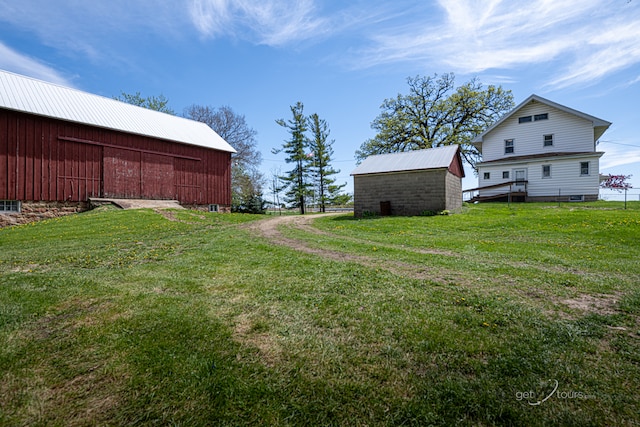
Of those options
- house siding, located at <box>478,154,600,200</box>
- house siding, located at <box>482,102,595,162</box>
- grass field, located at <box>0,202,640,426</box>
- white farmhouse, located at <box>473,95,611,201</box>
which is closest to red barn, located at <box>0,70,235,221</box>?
grass field, located at <box>0,202,640,426</box>

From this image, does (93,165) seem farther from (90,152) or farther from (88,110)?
(88,110)

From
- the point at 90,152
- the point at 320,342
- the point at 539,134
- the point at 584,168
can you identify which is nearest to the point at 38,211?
the point at 90,152

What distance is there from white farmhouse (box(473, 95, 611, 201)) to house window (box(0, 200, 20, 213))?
107 feet

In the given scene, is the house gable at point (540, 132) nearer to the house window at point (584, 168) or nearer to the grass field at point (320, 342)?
the house window at point (584, 168)

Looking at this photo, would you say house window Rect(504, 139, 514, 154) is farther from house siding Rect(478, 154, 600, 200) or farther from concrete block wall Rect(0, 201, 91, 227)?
concrete block wall Rect(0, 201, 91, 227)

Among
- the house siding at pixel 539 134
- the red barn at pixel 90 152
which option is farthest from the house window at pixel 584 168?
the red barn at pixel 90 152

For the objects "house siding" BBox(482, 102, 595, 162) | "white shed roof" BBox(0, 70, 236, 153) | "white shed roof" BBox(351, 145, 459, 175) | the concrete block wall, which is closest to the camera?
the concrete block wall

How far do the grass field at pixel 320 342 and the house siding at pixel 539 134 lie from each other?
72.5ft

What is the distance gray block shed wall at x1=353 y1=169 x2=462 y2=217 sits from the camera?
58.3ft

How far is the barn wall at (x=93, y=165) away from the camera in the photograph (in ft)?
53.8

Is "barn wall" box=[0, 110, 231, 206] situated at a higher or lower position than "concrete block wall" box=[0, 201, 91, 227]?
higher

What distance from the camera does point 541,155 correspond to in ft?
78.1

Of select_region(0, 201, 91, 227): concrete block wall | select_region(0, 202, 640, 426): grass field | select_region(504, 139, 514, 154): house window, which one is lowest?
select_region(0, 202, 640, 426): grass field

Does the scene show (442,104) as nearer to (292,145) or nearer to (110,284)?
(292,145)
